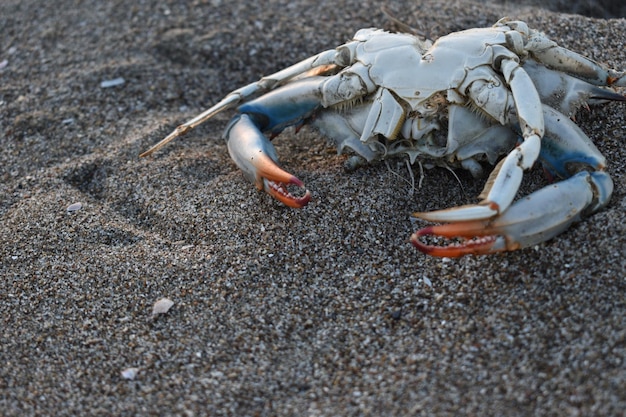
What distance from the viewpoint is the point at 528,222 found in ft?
8.06

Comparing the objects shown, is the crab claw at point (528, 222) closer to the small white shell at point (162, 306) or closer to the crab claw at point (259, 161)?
the crab claw at point (259, 161)

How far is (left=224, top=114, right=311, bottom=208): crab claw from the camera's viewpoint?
2.78 m

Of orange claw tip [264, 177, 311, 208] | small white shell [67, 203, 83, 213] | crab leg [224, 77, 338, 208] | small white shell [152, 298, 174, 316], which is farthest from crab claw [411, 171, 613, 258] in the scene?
small white shell [67, 203, 83, 213]

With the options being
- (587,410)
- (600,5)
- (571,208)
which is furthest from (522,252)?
(600,5)

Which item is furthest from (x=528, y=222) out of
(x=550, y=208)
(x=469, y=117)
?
(x=469, y=117)

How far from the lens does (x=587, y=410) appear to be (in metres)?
2.09

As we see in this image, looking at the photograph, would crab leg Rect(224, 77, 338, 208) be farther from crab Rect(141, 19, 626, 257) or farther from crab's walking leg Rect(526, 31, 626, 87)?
crab's walking leg Rect(526, 31, 626, 87)

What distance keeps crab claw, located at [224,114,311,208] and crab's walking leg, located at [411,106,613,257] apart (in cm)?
55

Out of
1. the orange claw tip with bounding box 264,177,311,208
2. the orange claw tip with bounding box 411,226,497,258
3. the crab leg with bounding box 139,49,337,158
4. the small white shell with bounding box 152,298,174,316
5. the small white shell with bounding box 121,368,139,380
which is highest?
the crab leg with bounding box 139,49,337,158

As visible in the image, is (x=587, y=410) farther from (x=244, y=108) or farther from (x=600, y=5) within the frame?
(x=600, y=5)

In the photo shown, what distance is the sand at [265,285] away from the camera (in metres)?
2.31

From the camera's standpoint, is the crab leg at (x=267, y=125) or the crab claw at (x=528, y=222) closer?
the crab claw at (x=528, y=222)

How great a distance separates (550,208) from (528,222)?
0.09 meters

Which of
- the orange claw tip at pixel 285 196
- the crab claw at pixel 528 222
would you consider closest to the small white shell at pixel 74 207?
the orange claw tip at pixel 285 196
